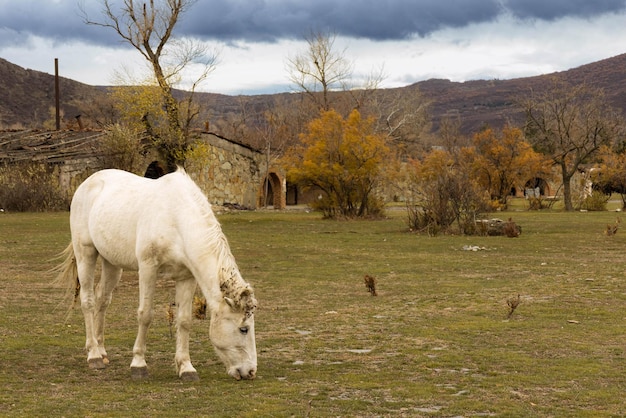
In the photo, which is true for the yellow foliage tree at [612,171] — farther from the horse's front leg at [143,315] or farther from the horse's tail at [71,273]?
the horse's front leg at [143,315]

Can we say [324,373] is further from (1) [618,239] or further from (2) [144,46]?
(2) [144,46]

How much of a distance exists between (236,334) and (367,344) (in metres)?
2.53

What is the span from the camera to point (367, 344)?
9.29 m

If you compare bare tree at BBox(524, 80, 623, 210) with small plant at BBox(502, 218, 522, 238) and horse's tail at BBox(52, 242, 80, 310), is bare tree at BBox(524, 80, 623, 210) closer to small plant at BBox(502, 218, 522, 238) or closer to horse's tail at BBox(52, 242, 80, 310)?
small plant at BBox(502, 218, 522, 238)

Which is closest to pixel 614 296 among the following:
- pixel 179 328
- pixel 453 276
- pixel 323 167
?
pixel 453 276

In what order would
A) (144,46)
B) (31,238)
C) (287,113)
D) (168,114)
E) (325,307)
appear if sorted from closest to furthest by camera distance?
(325,307)
(31,238)
(168,114)
(144,46)
(287,113)

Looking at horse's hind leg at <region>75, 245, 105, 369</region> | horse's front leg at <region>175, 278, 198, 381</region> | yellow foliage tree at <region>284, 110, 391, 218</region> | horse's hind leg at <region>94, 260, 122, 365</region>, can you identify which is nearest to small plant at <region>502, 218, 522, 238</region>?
yellow foliage tree at <region>284, 110, 391, 218</region>

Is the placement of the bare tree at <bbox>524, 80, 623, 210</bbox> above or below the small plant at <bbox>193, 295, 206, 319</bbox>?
above

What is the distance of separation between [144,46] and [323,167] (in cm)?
1371

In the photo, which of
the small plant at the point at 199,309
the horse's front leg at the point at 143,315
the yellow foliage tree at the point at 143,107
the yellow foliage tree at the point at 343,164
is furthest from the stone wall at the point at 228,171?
the horse's front leg at the point at 143,315

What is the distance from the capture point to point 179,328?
7574 mm

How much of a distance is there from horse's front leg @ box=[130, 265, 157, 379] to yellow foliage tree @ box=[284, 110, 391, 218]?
83.8ft

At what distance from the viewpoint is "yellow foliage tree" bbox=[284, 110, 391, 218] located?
109 ft

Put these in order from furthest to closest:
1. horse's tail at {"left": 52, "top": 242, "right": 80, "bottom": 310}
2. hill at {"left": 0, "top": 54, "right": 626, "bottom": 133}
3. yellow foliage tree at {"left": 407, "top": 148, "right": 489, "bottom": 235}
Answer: hill at {"left": 0, "top": 54, "right": 626, "bottom": 133} < yellow foliage tree at {"left": 407, "top": 148, "right": 489, "bottom": 235} < horse's tail at {"left": 52, "top": 242, "right": 80, "bottom": 310}
